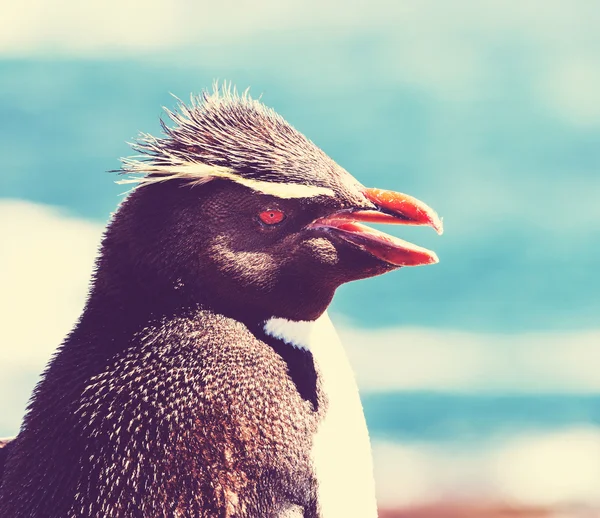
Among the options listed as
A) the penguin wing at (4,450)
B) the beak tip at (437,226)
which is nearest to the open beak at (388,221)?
the beak tip at (437,226)

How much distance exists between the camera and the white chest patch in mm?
3570

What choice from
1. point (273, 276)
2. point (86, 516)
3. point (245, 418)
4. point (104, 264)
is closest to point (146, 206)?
point (104, 264)

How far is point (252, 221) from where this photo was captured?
12.0 feet

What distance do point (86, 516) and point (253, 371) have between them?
772 mm

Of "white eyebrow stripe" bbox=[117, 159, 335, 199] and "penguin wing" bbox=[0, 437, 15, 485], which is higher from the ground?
"white eyebrow stripe" bbox=[117, 159, 335, 199]

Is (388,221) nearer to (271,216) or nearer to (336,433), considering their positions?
(271,216)

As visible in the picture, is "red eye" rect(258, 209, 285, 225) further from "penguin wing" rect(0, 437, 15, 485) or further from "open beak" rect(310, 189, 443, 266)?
"penguin wing" rect(0, 437, 15, 485)

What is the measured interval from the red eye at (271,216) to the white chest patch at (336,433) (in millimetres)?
379

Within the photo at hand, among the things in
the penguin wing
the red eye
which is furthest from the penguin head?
the penguin wing

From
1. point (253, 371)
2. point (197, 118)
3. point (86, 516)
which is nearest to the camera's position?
point (86, 516)

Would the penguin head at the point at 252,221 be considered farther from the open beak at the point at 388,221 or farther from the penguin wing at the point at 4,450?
the penguin wing at the point at 4,450

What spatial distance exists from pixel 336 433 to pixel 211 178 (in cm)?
108

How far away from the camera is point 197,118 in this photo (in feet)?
12.7

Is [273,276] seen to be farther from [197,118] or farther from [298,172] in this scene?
[197,118]
